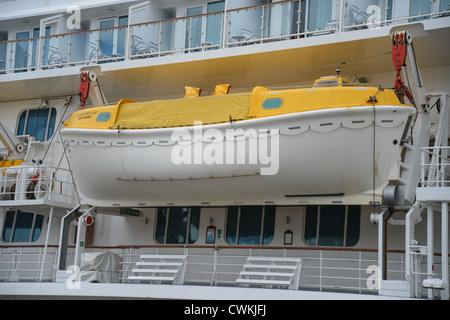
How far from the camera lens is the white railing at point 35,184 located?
17078 mm

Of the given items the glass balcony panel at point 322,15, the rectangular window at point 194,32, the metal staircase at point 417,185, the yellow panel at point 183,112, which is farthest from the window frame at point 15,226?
the metal staircase at point 417,185

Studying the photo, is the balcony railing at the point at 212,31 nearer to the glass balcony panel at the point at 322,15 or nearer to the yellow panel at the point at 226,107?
the glass balcony panel at the point at 322,15

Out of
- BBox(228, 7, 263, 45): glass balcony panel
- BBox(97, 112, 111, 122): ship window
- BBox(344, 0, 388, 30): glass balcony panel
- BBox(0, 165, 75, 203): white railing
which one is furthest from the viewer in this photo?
BBox(0, 165, 75, 203): white railing

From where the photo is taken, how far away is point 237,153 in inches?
548

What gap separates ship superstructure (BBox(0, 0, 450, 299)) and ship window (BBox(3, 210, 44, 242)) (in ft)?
0.18

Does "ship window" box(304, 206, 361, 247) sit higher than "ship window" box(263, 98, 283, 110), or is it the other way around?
"ship window" box(263, 98, 283, 110)

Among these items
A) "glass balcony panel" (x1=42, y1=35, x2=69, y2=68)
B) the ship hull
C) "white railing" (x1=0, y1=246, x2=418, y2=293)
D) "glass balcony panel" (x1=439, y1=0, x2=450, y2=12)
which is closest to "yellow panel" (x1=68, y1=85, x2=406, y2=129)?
the ship hull

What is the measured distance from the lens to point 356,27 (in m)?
15.1

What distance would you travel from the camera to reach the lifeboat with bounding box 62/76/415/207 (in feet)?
42.9

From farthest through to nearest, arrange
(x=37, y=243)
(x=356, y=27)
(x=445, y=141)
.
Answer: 1. (x=37, y=243)
2. (x=356, y=27)
3. (x=445, y=141)

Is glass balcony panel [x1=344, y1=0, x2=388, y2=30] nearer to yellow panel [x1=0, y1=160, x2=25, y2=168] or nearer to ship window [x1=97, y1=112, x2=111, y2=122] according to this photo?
ship window [x1=97, y1=112, x2=111, y2=122]

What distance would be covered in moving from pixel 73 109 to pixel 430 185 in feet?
30.2
